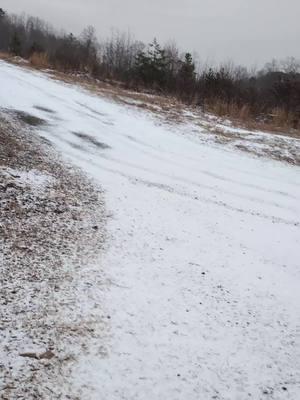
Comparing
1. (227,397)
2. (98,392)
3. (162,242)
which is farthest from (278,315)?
(98,392)

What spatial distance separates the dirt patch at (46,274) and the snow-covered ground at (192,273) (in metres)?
0.16

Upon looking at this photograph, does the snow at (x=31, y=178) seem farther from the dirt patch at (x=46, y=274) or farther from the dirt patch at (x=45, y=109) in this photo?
the dirt patch at (x=45, y=109)

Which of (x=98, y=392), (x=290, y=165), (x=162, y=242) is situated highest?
(x=290, y=165)

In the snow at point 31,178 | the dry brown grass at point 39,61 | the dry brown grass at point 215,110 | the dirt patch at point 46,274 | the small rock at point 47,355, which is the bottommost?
the small rock at point 47,355

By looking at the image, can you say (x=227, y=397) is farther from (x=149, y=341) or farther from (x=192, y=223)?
(x=192, y=223)

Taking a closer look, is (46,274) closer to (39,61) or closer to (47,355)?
(47,355)

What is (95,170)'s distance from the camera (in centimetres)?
684

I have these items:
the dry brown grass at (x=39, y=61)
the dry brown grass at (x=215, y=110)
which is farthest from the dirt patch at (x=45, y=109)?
the dry brown grass at (x=39, y=61)

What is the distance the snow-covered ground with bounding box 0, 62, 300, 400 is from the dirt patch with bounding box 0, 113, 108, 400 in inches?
6.4

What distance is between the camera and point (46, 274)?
363 centimetres

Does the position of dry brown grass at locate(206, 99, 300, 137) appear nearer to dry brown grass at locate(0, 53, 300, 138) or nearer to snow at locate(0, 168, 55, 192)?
dry brown grass at locate(0, 53, 300, 138)

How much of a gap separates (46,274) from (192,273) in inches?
60.5

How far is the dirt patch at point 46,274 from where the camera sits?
2.64 m

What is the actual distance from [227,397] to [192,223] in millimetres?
2962
